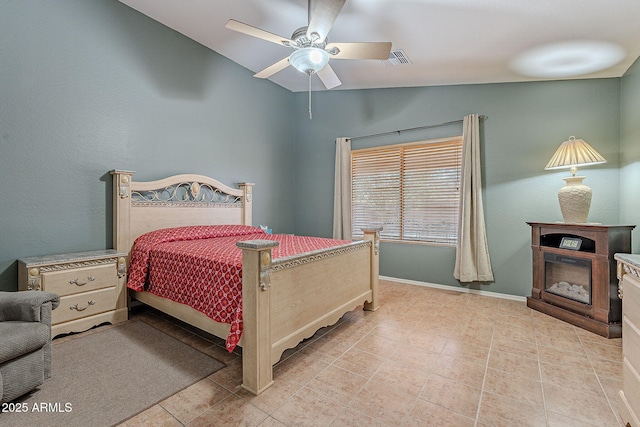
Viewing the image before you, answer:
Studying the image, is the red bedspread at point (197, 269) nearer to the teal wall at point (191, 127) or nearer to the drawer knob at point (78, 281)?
the drawer knob at point (78, 281)

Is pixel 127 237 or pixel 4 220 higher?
pixel 4 220

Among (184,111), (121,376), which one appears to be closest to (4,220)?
(121,376)

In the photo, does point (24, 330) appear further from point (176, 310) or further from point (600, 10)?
point (600, 10)

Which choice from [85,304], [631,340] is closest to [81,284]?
[85,304]

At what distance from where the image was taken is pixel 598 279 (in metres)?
2.63

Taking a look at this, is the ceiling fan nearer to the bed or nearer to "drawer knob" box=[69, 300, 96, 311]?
the bed

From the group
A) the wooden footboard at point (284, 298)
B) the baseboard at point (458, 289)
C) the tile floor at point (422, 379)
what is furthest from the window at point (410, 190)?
the wooden footboard at point (284, 298)

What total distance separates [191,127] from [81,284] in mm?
2188

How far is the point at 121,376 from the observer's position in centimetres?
187

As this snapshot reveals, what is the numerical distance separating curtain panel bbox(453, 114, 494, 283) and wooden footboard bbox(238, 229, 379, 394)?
174cm

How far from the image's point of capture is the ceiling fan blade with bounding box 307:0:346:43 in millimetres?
1906

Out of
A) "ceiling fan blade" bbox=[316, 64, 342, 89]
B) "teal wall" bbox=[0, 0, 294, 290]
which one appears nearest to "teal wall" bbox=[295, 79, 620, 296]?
"ceiling fan blade" bbox=[316, 64, 342, 89]

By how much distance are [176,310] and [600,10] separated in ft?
13.3

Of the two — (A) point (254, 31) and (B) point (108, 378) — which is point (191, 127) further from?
(B) point (108, 378)
